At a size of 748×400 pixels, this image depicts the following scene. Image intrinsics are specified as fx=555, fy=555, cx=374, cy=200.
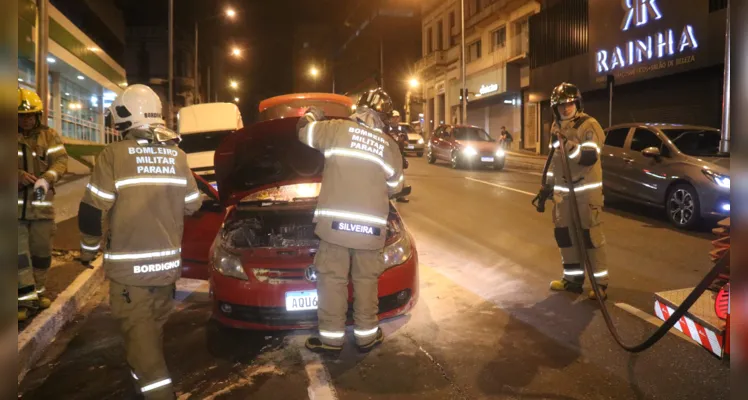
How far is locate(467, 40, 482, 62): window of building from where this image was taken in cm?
3732

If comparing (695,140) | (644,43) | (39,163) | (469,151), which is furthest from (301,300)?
(644,43)

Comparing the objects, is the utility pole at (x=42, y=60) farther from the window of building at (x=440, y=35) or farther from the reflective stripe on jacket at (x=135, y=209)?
the window of building at (x=440, y=35)

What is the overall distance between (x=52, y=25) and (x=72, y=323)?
Result: 16.4m

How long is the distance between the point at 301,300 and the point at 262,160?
1.87 metres

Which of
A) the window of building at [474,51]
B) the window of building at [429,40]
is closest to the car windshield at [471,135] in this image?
the window of building at [474,51]

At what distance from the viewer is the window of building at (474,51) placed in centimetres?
3732

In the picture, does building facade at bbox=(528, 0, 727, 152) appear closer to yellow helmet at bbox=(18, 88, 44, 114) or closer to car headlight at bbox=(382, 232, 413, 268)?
car headlight at bbox=(382, 232, 413, 268)

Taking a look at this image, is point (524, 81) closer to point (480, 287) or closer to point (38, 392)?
point (480, 287)

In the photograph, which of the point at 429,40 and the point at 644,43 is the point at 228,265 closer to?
the point at 644,43

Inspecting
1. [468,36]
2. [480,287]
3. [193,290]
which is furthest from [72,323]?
[468,36]

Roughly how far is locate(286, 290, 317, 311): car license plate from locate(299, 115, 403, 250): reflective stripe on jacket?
0.52m

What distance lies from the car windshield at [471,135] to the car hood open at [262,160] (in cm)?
1452

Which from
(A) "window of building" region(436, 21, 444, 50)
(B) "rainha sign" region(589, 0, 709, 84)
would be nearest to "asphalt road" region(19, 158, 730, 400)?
(B) "rainha sign" region(589, 0, 709, 84)

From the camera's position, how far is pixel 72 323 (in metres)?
5.29
